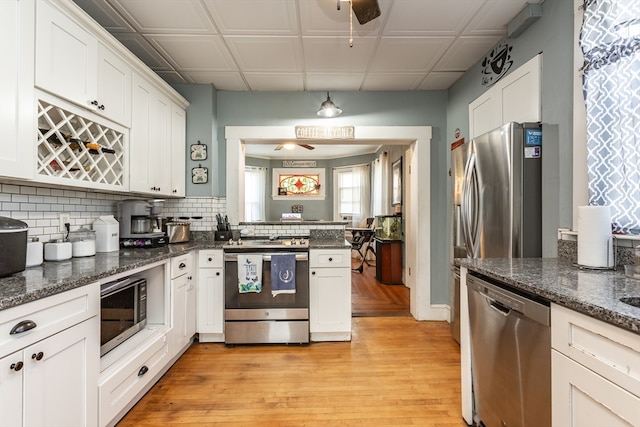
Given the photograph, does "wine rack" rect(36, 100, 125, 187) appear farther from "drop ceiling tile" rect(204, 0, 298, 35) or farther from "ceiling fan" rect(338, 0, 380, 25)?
"ceiling fan" rect(338, 0, 380, 25)

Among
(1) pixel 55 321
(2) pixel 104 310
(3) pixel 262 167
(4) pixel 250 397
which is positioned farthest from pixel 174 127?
(3) pixel 262 167

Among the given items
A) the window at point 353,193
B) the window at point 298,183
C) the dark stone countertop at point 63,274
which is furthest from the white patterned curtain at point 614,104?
the window at point 298,183

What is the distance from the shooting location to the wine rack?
64.6 inches

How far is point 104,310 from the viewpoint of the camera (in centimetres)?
162

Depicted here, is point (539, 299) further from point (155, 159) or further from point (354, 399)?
point (155, 159)

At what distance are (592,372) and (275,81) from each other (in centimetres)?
312

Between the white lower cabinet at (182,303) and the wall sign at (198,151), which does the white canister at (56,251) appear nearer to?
the white lower cabinet at (182,303)

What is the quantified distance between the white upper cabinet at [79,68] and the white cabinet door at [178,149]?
0.67 meters

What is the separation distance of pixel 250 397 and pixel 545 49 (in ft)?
9.69

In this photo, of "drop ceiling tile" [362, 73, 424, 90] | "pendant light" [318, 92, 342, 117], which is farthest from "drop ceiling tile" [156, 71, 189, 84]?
"drop ceiling tile" [362, 73, 424, 90]

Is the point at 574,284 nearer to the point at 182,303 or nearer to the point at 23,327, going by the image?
the point at 23,327

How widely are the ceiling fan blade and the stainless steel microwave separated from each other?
2123 mm

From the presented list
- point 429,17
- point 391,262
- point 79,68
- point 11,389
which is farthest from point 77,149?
point 391,262

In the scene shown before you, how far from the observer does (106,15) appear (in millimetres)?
2051
